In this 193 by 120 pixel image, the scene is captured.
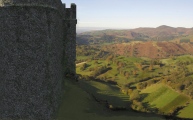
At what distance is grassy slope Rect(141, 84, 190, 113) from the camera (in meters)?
73.9

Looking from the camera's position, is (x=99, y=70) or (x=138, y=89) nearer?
(x=138, y=89)

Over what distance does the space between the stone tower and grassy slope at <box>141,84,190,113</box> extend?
52.4 meters

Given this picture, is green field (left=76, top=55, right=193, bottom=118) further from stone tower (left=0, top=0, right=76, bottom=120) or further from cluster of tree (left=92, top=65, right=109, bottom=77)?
stone tower (left=0, top=0, right=76, bottom=120)

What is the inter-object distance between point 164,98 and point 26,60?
206 ft

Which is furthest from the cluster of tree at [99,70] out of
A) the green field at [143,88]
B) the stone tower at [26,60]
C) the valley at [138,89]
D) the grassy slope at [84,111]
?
the stone tower at [26,60]

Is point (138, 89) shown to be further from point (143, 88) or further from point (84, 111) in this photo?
point (84, 111)

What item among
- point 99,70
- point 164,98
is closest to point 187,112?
point 164,98

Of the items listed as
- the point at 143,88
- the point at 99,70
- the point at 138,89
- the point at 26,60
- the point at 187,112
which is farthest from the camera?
the point at 99,70

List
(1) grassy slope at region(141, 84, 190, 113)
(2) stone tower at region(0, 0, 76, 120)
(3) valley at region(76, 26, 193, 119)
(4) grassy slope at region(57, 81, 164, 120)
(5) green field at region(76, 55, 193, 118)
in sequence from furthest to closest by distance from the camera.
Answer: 1. (1) grassy slope at region(141, 84, 190, 113)
2. (5) green field at region(76, 55, 193, 118)
3. (3) valley at region(76, 26, 193, 119)
4. (4) grassy slope at region(57, 81, 164, 120)
5. (2) stone tower at region(0, 0, 76, 120)

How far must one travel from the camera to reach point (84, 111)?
29.8m

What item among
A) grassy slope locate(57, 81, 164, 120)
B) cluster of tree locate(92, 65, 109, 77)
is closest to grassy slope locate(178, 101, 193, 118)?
grassy slope locate(57, 81, 164, 120)

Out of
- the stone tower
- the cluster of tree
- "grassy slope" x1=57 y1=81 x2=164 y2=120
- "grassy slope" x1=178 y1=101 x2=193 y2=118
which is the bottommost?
the cluster of tree

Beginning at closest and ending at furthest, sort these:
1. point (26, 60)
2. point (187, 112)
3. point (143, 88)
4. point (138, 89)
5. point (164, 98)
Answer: point (26, 60), point (187, 112), point (164, 98), point (138, 89), point (143, 88)

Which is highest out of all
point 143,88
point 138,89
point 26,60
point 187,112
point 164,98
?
point 26,60
